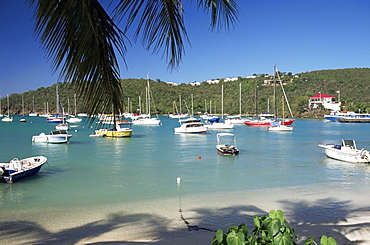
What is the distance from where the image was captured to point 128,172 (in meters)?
21.5

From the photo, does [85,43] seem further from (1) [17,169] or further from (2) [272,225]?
(1) [17,169]

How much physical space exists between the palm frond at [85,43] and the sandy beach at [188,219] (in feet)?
21.9

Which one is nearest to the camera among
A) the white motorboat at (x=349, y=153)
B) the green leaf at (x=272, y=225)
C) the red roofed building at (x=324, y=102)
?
the green leaf at (x=272, y=225)

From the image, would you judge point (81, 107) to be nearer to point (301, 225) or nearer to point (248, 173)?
point (301, 225)

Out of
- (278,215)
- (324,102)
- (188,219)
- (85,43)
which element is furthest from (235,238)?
(324,102)

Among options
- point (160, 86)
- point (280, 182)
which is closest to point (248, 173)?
point (280, 182)

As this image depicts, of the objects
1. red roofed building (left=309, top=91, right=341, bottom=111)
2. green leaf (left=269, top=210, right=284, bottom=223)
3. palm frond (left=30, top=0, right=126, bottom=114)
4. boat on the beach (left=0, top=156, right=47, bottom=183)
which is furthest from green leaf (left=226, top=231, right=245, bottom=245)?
red roofed building (left=309, top=91, right=341, bottom=111)

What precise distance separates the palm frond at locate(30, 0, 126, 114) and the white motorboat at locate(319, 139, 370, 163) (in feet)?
78.2

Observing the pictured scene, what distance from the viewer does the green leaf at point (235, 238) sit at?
2969 mm

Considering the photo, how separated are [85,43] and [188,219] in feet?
31.7

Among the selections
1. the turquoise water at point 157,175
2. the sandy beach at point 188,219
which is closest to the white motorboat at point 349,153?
the turquoise water at point 157,175

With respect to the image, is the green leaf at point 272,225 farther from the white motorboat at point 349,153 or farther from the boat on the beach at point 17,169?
the white motorboat at point 349,153

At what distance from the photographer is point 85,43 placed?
2.27m

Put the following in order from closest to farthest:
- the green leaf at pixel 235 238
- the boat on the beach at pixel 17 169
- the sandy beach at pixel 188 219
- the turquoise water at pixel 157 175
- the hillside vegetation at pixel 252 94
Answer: the green leaf at pixel 235 238
the sandy beach at pixel 188 219
the turquoise water at pixel 157 175
the boat on the beach at pixel 17 169
the hillside vegetation at pixel 252 94
